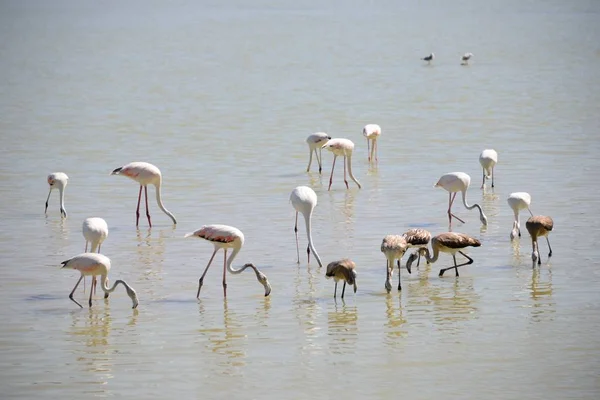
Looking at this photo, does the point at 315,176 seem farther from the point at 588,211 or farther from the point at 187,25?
the point at 187,25

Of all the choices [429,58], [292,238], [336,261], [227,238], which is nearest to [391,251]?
[336,261]

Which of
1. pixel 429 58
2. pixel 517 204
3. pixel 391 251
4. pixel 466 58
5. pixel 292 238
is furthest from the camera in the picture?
pixel 429 58

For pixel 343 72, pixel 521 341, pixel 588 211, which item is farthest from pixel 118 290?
pixel 343 72

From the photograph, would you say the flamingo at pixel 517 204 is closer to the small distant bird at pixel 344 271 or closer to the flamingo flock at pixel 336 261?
the flamingo flock at pixel 336 261

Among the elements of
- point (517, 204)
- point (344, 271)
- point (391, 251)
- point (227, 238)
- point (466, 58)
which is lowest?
point (344, 271)

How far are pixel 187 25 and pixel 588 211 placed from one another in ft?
199

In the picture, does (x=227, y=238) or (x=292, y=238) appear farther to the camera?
(x=292, y=238)

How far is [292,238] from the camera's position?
13.2 m

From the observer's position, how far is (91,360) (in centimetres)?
892

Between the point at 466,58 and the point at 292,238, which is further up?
the point at 466,58

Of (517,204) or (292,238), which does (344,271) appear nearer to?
(292,238)

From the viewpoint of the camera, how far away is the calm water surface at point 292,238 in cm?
873

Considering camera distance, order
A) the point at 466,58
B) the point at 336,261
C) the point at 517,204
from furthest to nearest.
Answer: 1. the point at 466,58
2. the point at 517,204
3. the point at 336,261

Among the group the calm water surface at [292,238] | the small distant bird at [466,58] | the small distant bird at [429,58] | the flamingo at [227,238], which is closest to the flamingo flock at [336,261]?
the flamingo at [227,238]
